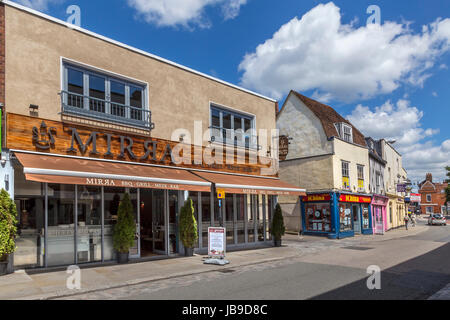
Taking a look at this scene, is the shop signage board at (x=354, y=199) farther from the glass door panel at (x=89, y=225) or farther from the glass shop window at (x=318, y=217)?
the glass door panel at (x=89, y=225)

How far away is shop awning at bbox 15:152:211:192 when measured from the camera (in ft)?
33.0

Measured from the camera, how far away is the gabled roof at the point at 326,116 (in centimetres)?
2711

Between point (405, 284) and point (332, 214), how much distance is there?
15.9 meters

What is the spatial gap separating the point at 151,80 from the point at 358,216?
21.1 metres

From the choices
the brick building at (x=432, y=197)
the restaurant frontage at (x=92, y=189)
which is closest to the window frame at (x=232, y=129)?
the restaurant frontage at (x=92, y=189)

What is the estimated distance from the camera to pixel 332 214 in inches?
996

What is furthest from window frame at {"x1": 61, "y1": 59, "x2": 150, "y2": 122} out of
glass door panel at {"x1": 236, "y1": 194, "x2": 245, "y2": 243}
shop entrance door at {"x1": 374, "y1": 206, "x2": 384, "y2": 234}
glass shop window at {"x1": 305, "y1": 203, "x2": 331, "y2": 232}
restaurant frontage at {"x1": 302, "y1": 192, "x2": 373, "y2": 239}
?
shop entrance door at {"x1": 374, "y1": 206, "x2": 384, "y2": 234}

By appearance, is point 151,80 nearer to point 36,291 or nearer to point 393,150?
point 36,291

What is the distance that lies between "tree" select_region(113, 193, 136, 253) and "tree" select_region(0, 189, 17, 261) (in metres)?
3.20

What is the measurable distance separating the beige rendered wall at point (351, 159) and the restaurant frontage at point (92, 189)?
443 inches

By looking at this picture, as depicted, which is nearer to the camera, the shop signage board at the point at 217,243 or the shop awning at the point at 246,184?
the shop signage board at the point at 217,243

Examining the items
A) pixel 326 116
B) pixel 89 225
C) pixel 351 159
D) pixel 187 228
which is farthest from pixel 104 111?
pixel 351 159

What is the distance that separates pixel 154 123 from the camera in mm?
14695

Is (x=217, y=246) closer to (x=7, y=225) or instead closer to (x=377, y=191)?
(x=7, y=225)
